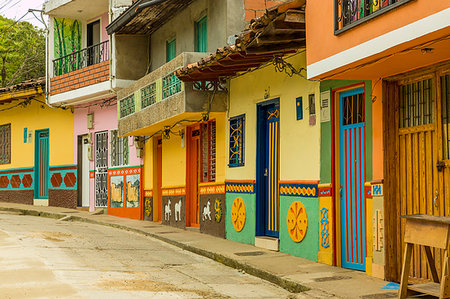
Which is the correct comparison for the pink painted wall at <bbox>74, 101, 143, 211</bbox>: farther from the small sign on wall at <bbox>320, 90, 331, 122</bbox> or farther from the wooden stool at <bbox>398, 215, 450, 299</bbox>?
the wooden stool at <bbox>398, 215, 450, 299</bbox>

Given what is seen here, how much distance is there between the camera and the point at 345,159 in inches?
403

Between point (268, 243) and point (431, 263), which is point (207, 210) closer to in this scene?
point (268, 243)

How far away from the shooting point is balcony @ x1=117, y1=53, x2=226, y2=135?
14.3 meters

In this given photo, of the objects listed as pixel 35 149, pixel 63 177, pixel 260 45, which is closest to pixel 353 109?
pixel 260 45

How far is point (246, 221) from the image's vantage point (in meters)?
13.4

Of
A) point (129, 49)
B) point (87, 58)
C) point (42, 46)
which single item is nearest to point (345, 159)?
point (129, 49)

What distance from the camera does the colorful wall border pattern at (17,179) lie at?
25.7 meters

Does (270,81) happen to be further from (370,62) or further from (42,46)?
(42,46)

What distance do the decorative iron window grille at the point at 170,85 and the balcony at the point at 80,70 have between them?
5370 mm

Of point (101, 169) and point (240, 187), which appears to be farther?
point (101, 169)

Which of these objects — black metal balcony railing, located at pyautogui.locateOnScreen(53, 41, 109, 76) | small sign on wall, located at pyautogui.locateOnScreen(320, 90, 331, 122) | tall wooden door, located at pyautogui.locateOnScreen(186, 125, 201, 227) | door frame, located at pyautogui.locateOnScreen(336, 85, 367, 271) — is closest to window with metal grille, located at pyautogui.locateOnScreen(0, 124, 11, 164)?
black metal balcony railing, located at pyautogui.locateOnScreen(53, 41, 109, 76)

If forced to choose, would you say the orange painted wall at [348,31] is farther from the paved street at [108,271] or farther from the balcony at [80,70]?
the balcony at [80,70]

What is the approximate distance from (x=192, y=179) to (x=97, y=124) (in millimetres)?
6845

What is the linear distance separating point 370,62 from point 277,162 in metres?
4.65
